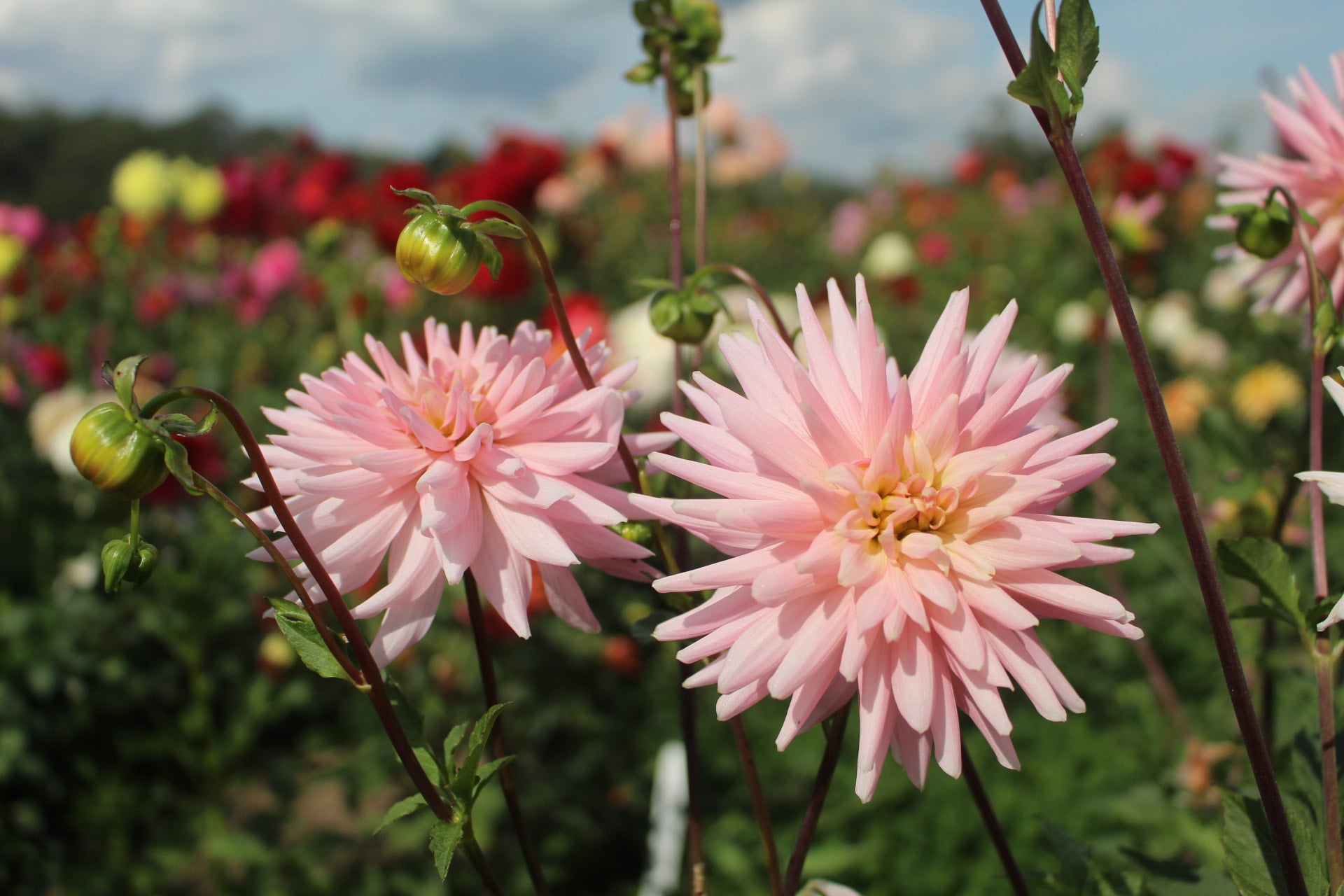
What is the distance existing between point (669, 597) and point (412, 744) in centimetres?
20

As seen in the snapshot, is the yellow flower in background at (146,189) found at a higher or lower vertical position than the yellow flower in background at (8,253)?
higher

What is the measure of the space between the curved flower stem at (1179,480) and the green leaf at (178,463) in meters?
0.50

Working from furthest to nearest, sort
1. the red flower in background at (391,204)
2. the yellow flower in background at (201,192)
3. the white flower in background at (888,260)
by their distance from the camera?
the white flower in background at (888,260) < the yellow flower in background at (201,192) < the red flower in background at (391,204)

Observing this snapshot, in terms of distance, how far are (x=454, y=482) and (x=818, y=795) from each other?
11.9 inches

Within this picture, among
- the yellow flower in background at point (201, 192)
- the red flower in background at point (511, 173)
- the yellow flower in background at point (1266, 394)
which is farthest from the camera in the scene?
the yellow flower in background at point (201, 192)

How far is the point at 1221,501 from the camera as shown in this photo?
138 cm

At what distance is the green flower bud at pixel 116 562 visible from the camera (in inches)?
20.8

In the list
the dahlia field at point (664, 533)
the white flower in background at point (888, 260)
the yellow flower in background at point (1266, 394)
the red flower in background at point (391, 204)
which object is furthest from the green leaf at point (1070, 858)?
the white flower in background at point (888, 260)

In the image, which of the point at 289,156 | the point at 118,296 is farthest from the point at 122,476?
the point at 289,156

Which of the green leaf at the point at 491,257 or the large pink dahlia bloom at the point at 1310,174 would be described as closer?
the green leaf at the point at 491,257

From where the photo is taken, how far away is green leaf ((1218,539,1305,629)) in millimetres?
618

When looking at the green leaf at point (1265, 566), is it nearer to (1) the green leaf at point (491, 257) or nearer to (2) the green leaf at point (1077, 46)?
(2) the green leaf at point (1077, 46)

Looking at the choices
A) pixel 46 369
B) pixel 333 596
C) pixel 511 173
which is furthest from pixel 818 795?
pixel 46 369

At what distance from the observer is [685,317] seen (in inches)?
28.6
